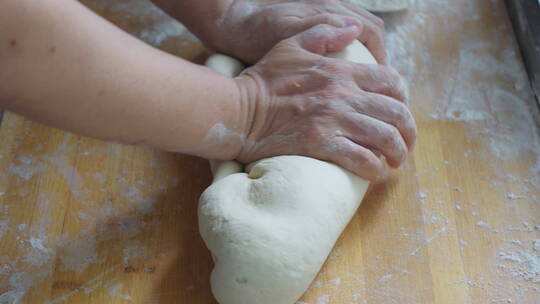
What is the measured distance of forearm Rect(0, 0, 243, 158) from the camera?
797 millimetres

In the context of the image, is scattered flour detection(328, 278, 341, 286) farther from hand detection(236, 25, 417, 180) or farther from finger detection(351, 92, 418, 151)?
finger detection(351, 92, 418, 151)

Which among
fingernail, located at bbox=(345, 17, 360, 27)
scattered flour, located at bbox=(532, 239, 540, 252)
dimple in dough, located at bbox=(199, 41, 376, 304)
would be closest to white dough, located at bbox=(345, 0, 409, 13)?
fingernail, located at bbox=(345, 17, 360, 27)

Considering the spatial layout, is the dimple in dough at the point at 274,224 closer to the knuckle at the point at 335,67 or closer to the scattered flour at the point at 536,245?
the knuckle at the point at 335,67

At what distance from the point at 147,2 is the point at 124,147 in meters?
0.47

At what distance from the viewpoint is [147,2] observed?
5.07 ft

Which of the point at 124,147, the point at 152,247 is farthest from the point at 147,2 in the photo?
the point at 152,247

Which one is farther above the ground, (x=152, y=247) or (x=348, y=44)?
(x=348, y=44)

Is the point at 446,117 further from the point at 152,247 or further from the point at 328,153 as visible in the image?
the point at 152,247

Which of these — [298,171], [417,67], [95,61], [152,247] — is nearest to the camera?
[95,61]

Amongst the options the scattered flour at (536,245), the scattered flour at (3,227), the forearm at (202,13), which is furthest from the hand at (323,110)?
the scattered flour at (3,227)

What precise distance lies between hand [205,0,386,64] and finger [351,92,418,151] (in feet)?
0.69

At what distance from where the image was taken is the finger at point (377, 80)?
3.82ft

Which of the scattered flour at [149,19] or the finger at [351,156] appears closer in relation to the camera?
the finger at [351,156]

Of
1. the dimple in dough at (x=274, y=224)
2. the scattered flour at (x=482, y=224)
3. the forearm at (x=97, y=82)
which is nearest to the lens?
the forearm at (x=97, y=82)
